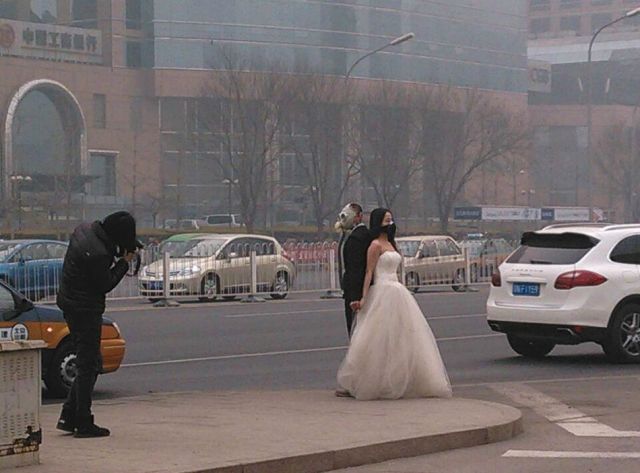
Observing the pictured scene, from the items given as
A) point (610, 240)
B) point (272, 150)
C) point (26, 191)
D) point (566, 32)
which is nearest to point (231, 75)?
point (272, 150)

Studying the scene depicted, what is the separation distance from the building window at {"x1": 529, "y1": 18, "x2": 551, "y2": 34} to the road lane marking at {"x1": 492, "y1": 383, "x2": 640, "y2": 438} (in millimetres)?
139383

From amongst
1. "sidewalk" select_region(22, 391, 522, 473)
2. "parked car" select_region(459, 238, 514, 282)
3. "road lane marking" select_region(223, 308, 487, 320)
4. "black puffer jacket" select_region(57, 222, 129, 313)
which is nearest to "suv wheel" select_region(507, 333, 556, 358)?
"sidewalk" select_region(22, 391, 522, 473)

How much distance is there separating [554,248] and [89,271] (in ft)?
28.2

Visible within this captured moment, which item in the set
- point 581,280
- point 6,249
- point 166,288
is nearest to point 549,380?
point 581,280

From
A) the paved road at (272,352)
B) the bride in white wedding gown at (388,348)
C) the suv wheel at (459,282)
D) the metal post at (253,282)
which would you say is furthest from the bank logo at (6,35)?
the bride in white wedding gown at (388,348)

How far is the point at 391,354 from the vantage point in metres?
12.7

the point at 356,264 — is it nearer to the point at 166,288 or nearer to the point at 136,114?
the point at 166,288

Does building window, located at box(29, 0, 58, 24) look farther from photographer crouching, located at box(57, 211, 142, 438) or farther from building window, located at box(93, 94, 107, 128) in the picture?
photographer crouching, located at box(57, 211, 142, 438)

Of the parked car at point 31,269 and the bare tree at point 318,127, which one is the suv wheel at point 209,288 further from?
the bare tree at point 318,127

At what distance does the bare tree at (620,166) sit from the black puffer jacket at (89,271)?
246 feet

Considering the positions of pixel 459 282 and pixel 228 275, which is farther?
pixel 459 282

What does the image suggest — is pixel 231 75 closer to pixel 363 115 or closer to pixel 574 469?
pixel 363 115

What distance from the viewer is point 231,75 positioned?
69688mm

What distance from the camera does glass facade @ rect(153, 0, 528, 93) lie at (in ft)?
285
